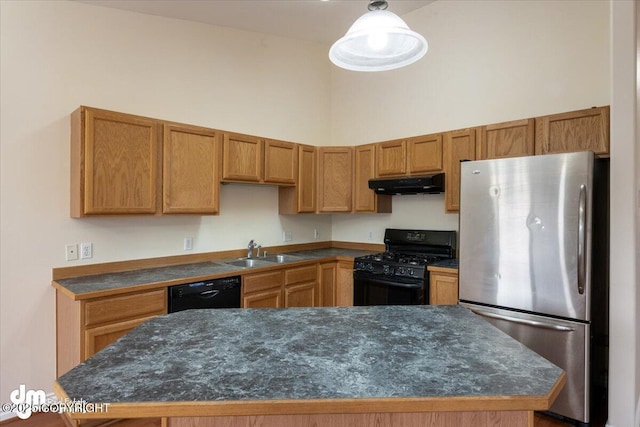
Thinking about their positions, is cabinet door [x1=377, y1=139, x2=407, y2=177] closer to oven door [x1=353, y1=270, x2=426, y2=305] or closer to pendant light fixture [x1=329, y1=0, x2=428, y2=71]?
oven door [x1=353, y1=270, x2=426, y2=305]

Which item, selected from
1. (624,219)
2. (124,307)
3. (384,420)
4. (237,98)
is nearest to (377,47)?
(384,420)

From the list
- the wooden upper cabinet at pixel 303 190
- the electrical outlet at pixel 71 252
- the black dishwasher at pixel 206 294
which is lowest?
the black dishwasher at pixel 206 294

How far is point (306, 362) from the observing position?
1.13 meters

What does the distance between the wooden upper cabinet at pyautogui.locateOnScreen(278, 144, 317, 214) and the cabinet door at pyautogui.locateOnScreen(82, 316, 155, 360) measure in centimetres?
203

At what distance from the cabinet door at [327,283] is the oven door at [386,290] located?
356 mm

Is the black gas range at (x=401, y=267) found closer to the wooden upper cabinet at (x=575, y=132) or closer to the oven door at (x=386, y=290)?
the oven door at (x=386, y=290)

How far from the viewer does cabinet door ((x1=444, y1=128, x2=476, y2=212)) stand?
318cm

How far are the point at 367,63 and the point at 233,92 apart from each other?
2.25 m

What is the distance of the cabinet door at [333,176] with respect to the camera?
4.10 m

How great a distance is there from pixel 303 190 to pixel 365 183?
2.33 feet

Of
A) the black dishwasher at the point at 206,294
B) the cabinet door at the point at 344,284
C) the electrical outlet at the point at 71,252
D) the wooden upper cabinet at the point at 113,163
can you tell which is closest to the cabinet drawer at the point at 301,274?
the cabinet door at the point at 344,284

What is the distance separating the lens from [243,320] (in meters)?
1.55

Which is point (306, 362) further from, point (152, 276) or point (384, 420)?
point (152, 276)

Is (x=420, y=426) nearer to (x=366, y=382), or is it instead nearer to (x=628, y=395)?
(x=366, y=382)
